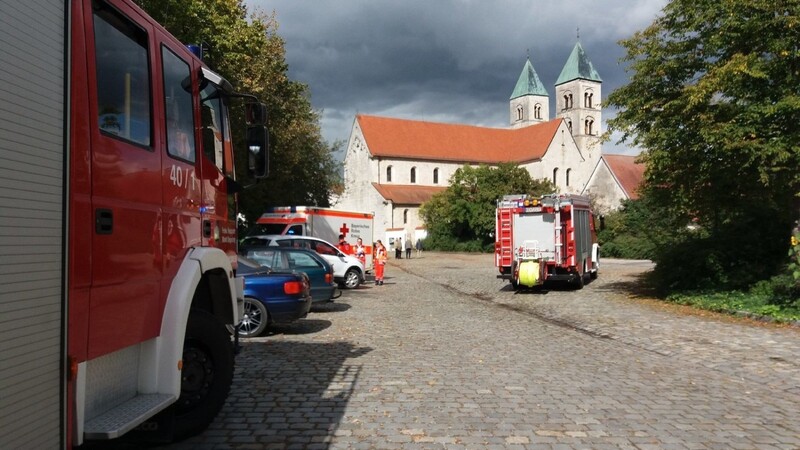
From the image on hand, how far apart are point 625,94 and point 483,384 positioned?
10288mm

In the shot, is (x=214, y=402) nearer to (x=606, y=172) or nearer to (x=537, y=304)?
(x=537, y=304)

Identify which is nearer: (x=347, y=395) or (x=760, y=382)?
(x=347, y=395)

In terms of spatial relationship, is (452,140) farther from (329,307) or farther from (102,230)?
(102,230)

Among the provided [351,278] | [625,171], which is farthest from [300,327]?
[625,171]

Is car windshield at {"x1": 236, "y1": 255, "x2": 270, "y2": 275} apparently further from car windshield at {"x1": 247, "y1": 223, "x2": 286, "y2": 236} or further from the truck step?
car windshield at {"x1": 247, "y1": 223, "x2": 286, "y2": 236}

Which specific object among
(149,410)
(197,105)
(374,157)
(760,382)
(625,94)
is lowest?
(760,382)

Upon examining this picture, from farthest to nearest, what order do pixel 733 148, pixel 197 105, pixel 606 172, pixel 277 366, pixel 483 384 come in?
pixel 606 172, pixel 733 148, pixel 277 366, pixel 483 384, pixel 197 105

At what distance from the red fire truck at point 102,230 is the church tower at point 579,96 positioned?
88.5 metres

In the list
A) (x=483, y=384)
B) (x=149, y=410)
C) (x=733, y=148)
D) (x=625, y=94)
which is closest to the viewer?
(x=149, y=410)

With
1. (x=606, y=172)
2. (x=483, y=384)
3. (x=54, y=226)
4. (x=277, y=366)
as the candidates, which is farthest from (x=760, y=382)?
(x=606, y=172)

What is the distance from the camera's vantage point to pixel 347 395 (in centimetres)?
657

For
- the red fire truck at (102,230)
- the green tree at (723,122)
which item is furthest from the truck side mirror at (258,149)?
the green tree at (723,122)

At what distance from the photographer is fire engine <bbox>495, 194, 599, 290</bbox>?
1911 cm

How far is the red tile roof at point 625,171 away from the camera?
60.2m
